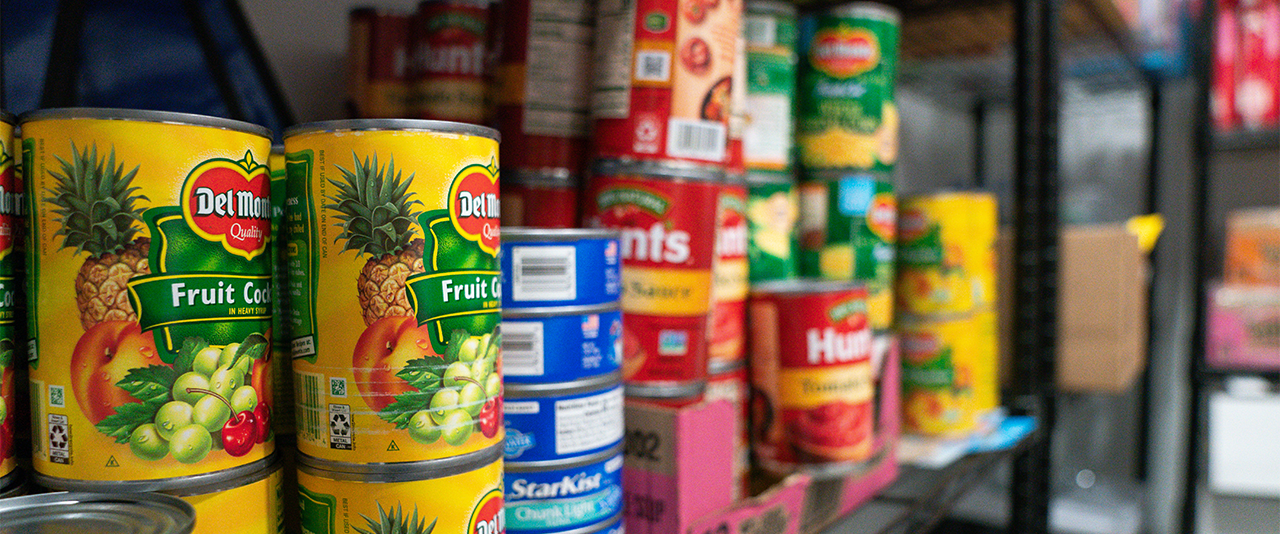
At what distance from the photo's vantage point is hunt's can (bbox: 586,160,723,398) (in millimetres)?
865

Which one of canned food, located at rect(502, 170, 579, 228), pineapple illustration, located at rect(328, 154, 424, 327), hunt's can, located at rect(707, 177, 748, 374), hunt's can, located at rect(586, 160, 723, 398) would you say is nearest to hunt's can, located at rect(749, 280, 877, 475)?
hunt's can, located at rect(707, 177, 748, 374)

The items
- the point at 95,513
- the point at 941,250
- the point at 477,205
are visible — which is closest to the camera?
the point at 95,513

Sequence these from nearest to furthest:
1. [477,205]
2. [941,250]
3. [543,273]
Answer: [477,205], [543,273], [941,250]

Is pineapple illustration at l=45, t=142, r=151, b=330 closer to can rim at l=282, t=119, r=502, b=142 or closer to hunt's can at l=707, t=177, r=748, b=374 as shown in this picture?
can rim at l=282, t=119, r=502, b=142

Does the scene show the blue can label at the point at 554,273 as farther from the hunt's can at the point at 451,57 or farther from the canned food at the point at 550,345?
the hunt's can at the point at 451,57

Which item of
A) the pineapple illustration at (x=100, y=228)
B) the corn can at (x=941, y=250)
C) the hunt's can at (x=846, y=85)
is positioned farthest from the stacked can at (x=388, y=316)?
the corn can at (x=941, y=250)

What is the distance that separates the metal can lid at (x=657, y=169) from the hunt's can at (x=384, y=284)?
0.96 ft

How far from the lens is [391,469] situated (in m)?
0.57

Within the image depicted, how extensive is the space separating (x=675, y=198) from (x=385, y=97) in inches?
19.3

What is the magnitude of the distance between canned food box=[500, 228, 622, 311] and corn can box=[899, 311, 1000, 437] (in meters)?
0.85

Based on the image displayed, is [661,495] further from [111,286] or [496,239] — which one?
[111,286]

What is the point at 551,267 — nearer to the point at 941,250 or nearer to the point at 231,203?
the point at 231,203

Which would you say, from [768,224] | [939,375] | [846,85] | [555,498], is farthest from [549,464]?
[939,375]

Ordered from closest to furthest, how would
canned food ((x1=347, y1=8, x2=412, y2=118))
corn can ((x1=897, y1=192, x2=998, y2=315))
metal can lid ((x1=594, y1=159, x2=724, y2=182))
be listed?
metal can lid ((x1=594, y1=159, x2=724, y2=182)) → canned food ((x1=347, y1=8, x2=412, y2=118)) → corn can ((x1=897, y1=192, x2=998, y2=315))
